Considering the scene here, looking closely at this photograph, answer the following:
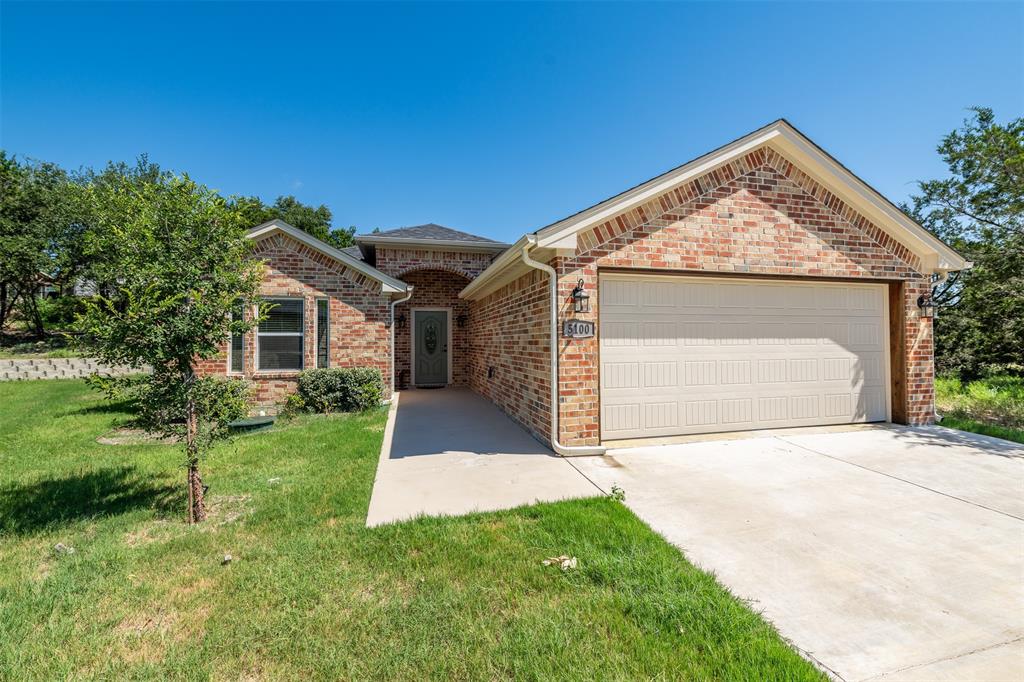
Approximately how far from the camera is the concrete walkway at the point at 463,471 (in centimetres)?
405

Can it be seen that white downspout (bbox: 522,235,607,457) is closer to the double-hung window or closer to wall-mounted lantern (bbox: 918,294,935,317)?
wall-mounted lantern (bbox: 918,294,935,317)

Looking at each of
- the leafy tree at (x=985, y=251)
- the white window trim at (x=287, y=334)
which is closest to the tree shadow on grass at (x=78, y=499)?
the white window trim at (x=287, y=334)

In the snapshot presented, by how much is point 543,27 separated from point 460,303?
7.82m

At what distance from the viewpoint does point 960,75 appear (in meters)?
7.48

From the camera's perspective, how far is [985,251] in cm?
1205

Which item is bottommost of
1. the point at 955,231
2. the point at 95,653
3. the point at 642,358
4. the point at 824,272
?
the point at 95,653

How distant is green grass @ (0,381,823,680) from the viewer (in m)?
2.05

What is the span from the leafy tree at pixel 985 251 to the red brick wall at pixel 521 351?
42.6 ft

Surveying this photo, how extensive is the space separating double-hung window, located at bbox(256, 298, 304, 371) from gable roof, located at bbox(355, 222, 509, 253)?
366 cm

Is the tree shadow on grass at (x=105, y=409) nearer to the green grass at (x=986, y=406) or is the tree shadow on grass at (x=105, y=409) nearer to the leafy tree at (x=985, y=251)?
the green grass at (x=986, y=406)

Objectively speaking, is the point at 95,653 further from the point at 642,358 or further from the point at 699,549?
the point at 642,358

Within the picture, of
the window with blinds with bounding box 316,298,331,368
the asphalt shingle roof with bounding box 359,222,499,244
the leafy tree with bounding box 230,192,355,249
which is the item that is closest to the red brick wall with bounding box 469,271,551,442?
the asphalt shingle roof with bounding box 359,222,499,244

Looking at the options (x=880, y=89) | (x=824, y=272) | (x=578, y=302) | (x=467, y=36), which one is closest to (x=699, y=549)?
(x=578, y=302)

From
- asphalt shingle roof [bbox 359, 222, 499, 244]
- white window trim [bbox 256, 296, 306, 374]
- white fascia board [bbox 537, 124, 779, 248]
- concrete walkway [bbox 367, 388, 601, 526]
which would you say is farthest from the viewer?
asphalt shingle roof [bbox 359, 222, 499, 244]
